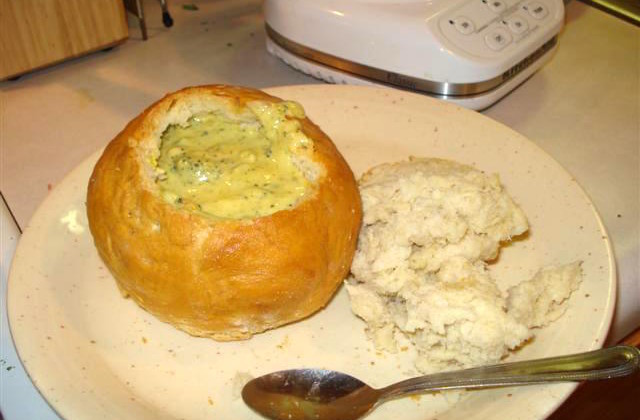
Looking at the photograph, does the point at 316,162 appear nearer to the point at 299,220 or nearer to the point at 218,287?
the point at 299,220

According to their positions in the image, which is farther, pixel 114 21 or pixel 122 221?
pixel 114 21

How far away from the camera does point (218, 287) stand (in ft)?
2.67

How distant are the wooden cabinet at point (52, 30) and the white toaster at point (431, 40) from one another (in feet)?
1.38

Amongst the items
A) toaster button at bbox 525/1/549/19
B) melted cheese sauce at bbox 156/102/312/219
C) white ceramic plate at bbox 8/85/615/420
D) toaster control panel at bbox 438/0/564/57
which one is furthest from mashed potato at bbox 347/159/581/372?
toaster button at bbox 525/1/549/19

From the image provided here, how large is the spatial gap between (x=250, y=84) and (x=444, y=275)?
75cm

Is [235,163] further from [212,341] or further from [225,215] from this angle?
[212,341]

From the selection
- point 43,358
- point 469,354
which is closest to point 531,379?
point 469,354

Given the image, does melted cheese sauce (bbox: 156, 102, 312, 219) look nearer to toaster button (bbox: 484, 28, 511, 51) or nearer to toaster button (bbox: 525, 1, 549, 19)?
toaster button (bbox: 484, 28, 511, 51)

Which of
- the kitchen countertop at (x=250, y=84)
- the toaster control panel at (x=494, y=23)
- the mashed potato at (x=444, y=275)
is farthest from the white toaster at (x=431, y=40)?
the mashed potato at (x=444, y=275)

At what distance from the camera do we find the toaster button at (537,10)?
1259mm

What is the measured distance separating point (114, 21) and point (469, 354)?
1121mm

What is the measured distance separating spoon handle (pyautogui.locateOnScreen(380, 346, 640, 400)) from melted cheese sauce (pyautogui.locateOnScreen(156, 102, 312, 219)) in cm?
29

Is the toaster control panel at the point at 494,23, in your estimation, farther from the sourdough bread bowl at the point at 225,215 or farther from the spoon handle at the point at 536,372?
the spoon handle at the point at 536,372

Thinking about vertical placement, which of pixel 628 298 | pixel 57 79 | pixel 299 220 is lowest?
pixel 628 298
